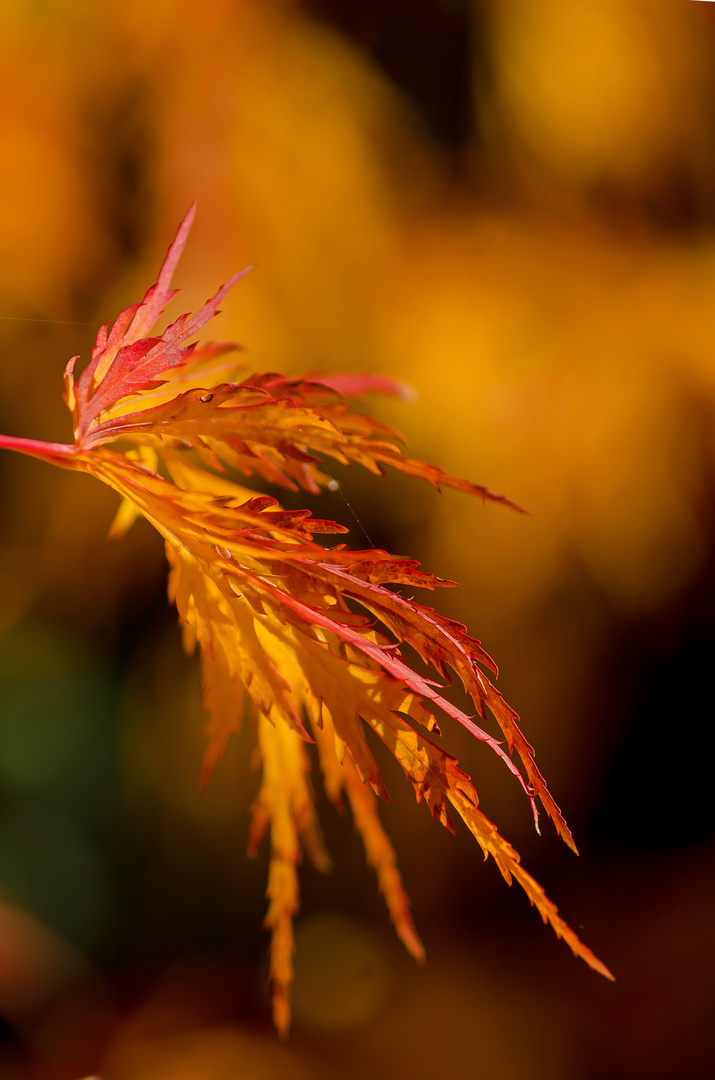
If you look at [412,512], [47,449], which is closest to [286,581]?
[47,449]

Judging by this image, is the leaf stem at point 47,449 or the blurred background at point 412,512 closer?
the leaf stem at point 47,449

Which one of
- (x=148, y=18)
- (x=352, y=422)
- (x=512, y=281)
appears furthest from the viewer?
(x=512, y=281)

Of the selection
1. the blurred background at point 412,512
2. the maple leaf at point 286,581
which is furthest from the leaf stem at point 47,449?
the blurred background at point 412,512

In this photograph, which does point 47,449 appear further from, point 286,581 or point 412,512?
point 412,512

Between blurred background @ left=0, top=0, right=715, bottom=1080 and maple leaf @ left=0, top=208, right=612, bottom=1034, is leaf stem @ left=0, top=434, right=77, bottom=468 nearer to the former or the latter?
maple leaf @ left=0, top=208, right=612, bottom=1034

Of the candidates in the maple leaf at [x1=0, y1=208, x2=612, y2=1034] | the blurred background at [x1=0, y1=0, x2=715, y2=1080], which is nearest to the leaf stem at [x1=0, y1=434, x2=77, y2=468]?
the maple leaf at [x1=0, y1=208, x2=612, y2=1034]

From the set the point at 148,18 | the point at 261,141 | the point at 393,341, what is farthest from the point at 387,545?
the point at 148,18

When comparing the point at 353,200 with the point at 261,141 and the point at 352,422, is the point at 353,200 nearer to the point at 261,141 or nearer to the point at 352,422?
the point at 261,141

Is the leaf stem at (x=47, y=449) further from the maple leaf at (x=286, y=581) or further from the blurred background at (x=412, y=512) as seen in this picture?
the blurred background at (x=412, y=512)
